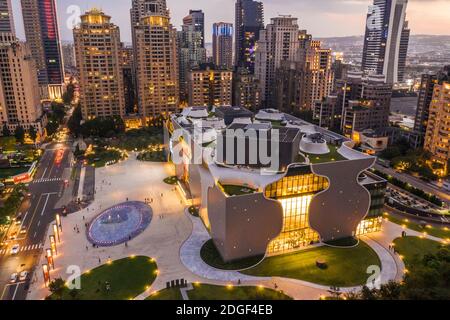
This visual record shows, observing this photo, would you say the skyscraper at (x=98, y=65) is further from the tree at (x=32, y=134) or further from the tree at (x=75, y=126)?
the tree at (x=32, y=134)

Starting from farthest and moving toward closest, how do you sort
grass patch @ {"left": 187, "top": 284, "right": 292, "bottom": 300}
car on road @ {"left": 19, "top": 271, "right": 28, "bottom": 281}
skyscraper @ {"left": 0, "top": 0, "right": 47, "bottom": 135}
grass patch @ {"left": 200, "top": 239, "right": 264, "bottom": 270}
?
skyscraper @ {"left": 0, "top": 0, "right": 47, "bottom": 135}, grass patch @ {"left": 200, "top": 239, "right": 264, "bottom": 270}, car on road @ {"left": 19, "top": 271, "right": 28, "bottom": 281}, grass patch @ {"left": 187, "top": 284, "right": 292, "bottom": 300}

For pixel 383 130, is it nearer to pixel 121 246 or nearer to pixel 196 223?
pixel 196 223

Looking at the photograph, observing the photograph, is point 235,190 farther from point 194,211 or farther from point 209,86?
point 209,86

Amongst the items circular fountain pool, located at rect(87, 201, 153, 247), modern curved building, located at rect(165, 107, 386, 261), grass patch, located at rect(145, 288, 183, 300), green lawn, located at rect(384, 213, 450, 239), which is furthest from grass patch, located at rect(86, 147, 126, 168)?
green lawn, located at rect(384, 213, 450, 239)

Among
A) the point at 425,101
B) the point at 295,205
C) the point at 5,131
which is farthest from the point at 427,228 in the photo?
the point at 5,131

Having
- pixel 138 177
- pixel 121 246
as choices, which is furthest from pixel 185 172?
pixel 121 246

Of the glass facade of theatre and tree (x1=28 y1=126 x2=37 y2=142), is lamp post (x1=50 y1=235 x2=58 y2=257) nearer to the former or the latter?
the glass facade of theatre

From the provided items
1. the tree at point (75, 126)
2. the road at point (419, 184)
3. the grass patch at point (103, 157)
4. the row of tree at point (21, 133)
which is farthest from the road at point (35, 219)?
the road at point (419, 184)
